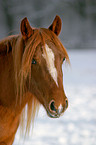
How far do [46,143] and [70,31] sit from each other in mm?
12120

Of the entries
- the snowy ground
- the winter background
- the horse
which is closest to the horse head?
the horse

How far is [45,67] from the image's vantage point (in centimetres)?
105

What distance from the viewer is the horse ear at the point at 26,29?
1118 mm

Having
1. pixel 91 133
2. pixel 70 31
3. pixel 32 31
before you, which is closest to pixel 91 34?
pixel 70 31

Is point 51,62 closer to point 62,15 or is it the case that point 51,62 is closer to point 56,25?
point 56,25

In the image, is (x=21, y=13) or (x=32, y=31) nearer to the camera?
(x=32, y=31)

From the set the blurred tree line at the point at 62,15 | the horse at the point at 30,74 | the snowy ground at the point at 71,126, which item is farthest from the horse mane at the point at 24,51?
the blurred tree line at the point at 62,15

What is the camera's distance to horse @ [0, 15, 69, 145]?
41.0 inches

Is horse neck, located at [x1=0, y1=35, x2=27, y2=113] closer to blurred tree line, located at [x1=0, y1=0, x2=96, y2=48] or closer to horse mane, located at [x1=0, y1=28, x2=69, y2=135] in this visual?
horse mane, located at [x1=0, y1=28, x2=69, y2=135]

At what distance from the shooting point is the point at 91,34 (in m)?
14.4

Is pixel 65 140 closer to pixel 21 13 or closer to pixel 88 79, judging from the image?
pixel 88 79

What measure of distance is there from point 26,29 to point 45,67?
0.29 metres

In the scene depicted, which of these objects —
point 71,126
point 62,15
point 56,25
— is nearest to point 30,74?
point 56,25

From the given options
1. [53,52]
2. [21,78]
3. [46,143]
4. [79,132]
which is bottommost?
[79,132]
